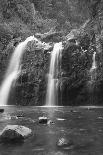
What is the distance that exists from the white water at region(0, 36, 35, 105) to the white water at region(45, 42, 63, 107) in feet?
20.6

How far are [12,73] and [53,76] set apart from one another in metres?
8.84

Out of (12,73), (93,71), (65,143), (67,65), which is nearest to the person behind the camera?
(65,143)

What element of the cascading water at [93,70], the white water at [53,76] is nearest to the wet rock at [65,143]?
the white water at [53,76]

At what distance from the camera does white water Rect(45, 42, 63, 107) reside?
40219 mm

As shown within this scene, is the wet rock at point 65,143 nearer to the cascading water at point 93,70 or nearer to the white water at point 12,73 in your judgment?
the cascading water at point 93,70

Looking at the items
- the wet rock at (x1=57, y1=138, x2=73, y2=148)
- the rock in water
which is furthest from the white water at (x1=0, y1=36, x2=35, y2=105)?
the wet rock at (x1=57, y1=138, x2=73, y2=148)

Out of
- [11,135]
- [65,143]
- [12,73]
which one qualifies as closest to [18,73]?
[12,73]

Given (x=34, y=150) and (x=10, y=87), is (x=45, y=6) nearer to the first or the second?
(x=10, y=87)

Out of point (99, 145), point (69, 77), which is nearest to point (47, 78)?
point (69, 77)

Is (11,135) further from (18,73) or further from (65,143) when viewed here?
(18,73)

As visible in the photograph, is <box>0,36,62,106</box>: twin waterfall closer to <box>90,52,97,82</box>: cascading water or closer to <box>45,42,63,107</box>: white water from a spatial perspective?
<box>45,42,63,107</box>: white water

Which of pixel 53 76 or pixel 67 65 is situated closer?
pixel 53 76

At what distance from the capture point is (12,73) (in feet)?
158

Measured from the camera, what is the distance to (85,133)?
12344 millimetres
